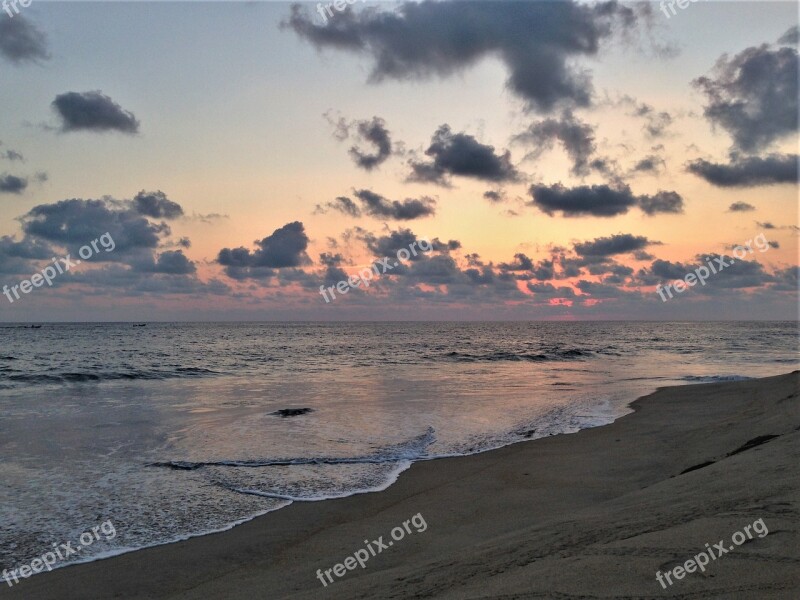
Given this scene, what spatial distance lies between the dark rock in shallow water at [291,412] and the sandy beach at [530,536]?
27.7 ft

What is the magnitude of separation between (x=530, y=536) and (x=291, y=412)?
15426mm

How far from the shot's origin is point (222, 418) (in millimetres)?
19594

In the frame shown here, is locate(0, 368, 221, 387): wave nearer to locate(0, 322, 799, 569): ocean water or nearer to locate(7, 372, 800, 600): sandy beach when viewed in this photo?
locate(0, 322, 799, 569): ocean water

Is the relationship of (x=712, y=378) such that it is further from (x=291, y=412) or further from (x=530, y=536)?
(x=530, y=536)

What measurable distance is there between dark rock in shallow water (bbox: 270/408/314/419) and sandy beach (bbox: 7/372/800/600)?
27.7ft

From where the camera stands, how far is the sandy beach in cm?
452

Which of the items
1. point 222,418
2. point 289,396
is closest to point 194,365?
point 289,396

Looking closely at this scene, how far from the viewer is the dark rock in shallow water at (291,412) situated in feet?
65.6

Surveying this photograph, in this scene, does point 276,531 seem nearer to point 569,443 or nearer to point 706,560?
point 706,560

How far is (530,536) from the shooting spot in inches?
243

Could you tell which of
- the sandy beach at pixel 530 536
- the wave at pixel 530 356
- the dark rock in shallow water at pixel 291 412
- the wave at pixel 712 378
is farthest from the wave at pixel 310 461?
the wave at pixel 530 356

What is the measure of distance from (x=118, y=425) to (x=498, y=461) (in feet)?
42.3

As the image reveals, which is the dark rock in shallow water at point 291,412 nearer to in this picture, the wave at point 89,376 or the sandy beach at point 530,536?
the sandy beach at point 530,536

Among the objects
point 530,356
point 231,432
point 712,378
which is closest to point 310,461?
point 231,432
